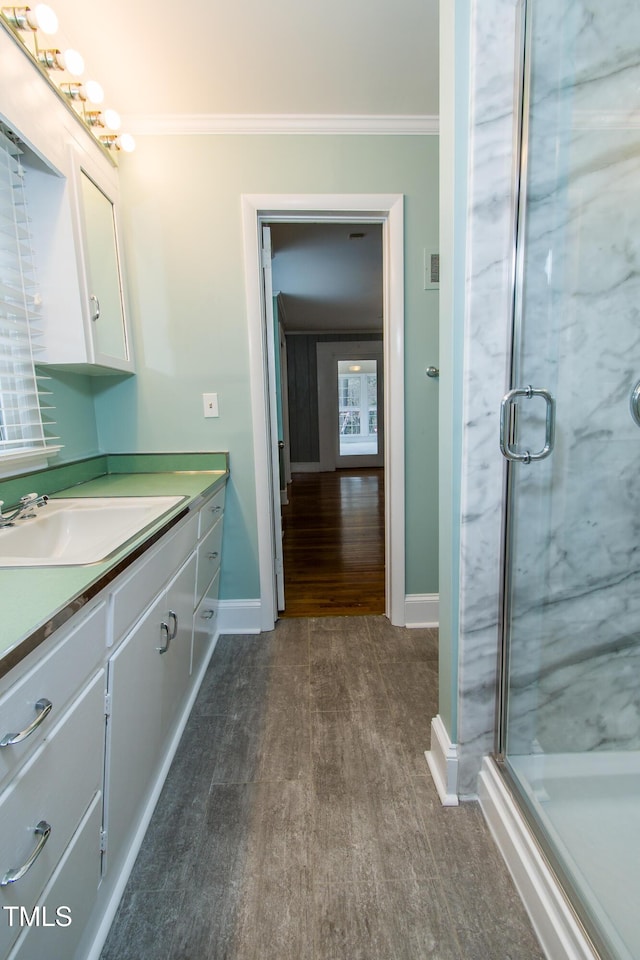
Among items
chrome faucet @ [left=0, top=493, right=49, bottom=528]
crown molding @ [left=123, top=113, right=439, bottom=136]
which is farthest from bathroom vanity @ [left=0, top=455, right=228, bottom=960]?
crown molding @ [left=123, top=113, right=439, bottom=136]

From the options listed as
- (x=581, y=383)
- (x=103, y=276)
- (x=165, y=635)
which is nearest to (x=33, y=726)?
(x=165, y=635)

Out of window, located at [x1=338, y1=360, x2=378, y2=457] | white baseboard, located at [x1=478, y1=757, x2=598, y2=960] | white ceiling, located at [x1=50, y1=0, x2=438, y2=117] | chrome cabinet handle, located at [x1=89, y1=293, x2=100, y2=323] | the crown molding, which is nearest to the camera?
white baseboard, located at [x1=478, y1=757, x2=598, y2=960]

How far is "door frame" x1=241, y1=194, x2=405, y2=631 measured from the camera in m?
1.99

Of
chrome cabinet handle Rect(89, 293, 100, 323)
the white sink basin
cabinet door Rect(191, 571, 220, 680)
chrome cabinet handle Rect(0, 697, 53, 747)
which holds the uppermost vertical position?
chrome cabinet handle Rect(89, 293, 100, 323)

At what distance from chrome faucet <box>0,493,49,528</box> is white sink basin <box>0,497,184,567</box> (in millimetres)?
18

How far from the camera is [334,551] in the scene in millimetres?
3498

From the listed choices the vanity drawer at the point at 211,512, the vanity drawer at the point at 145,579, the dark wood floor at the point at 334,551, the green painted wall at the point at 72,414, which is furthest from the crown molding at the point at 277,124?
the dark wood floor at the point at 334,551

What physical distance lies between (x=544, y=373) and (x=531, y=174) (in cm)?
47

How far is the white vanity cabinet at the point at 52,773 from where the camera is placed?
1.94ft

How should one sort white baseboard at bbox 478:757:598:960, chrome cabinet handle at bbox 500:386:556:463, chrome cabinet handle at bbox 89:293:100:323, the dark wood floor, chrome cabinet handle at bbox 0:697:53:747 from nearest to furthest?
1. chrome cabinet handle at bbox 0:697:53:747
2. white baseboard at bbox 478:757:598:960
3. chrome cabinet handle at bbox 500:386:556:463
4. chrome cabinet handle at bbox 89:293:100:323
5. the dark wood floor

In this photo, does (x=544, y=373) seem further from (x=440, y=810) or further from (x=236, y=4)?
(x=236, y=4)

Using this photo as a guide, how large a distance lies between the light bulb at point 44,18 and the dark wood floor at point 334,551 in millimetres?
2397

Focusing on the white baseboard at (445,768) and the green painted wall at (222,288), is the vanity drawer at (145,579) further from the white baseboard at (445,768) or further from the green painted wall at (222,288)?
the white baseboard at (445,768)

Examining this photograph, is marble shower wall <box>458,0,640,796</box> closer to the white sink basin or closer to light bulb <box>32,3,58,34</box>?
the white sink basin
